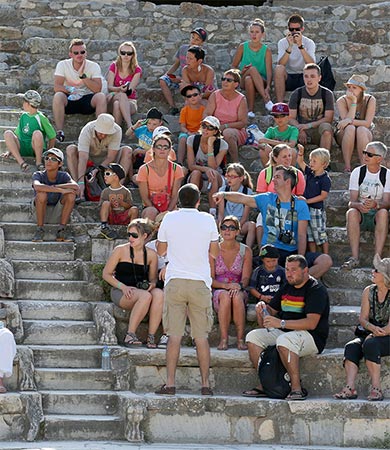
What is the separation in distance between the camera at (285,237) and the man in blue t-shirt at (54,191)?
2017mm

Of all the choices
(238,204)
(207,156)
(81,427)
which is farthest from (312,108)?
(81,427)

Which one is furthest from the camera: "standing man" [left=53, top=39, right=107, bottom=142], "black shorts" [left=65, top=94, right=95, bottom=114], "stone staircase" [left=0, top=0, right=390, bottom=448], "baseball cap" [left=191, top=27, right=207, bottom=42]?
"baseball cap" [left=191, top=27, right=207, bottom=42]

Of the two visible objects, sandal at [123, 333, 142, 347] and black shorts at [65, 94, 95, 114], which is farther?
black shorts at [65, 94, 95, 114]

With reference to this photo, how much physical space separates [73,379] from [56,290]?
46.4 inches

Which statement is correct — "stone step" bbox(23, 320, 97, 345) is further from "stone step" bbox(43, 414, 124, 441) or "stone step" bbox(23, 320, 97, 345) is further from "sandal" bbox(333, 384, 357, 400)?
"sandal" bbox(333, 384, 357, 400)

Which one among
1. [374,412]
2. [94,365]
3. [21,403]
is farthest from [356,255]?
[21,403]

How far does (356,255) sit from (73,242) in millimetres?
2703

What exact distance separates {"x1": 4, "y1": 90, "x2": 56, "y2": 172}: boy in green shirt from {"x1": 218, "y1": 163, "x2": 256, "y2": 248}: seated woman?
2091 mm

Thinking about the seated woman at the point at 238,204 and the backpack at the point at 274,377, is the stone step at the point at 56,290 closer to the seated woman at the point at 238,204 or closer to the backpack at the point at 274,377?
the seated woman at the point at 238,204

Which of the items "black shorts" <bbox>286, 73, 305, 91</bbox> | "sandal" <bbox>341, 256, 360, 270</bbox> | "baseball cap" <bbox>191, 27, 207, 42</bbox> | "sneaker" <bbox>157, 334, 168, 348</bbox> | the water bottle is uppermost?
"baseball cap" <bbox>191, 27, 207, 42</bbox>

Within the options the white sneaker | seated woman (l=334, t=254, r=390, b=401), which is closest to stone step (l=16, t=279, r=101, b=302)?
seated woman (l=334, t=254, r=390, b=401)

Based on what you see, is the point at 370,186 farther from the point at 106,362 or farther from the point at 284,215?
the point at 106,362

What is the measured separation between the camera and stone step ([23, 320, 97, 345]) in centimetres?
1143

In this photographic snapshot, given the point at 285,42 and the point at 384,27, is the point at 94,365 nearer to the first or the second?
the point at 285,42
